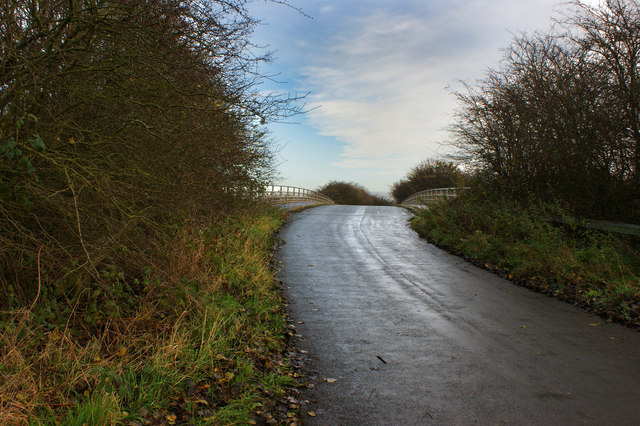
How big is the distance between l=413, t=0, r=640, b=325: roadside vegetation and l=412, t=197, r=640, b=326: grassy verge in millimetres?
26

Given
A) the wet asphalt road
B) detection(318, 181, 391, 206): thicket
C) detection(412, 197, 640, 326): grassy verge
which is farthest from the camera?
detection(318, 181, 391, 206): thicket

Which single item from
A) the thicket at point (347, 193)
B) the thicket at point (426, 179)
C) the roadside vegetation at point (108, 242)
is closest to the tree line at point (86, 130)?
the roadside vegetation at point (108, 242)

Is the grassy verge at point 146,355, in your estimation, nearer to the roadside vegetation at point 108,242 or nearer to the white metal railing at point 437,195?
the roadside vegetation at point 108,242

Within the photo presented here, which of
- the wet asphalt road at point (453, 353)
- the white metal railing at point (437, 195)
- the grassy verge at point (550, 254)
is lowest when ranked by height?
the wet asphalt road at point (453, 353)

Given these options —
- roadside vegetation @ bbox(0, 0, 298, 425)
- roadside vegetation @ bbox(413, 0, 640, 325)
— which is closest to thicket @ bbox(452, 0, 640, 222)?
roadside vegetation @ bbox(413, 0, 640, 325)

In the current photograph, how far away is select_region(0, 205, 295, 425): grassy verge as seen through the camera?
3.92 metres

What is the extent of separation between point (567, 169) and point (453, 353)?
29.4 ft

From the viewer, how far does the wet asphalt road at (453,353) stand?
4477 millimetres

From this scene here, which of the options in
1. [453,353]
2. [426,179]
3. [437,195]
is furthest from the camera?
[426,179]

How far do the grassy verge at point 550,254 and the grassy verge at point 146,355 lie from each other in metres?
5.58

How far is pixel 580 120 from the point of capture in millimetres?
12273

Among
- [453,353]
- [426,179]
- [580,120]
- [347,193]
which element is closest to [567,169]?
[580,120]

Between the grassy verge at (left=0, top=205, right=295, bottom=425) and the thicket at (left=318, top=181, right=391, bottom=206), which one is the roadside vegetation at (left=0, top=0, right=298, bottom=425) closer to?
the grassy verge at (left=0, top=205, right=295, bottom=425)

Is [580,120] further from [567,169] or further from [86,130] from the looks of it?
[86,130]
